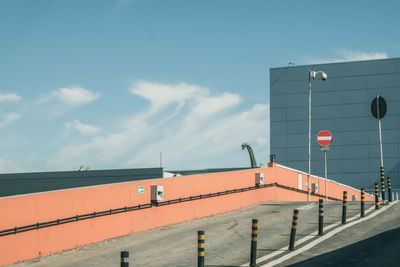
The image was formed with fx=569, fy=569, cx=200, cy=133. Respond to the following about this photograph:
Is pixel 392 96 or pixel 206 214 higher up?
pixel 392 96

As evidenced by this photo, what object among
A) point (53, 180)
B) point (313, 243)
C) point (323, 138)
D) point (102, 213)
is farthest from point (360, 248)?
point (53, 180)

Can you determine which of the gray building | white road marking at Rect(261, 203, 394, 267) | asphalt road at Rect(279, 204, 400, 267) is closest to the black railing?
white road marking at Rect(261, 203, 394, 267)

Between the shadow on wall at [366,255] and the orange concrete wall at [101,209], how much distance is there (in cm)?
658

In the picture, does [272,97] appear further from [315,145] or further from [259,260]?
[259,260]

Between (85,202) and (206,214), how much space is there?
6.23 meters

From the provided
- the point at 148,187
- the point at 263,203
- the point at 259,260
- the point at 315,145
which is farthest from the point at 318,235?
the point at 315,145

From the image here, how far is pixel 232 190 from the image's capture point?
22.6 meters

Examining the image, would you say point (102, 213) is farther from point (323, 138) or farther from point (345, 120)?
point (345, 120)

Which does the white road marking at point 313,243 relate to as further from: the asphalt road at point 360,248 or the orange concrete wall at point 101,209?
the orange concrete wall at point 101,209

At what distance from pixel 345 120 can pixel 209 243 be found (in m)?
45.4

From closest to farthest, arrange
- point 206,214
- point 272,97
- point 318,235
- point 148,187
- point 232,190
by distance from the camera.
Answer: point 318,235
point 148,187
point 206,214
point 232,190
point 272,97

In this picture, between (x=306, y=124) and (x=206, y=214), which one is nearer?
(x=206, y=214)

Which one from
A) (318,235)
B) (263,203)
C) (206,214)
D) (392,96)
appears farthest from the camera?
(392,96)

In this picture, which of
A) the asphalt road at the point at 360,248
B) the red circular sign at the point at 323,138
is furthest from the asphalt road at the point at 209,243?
the red circular sign at the point at 323,138
